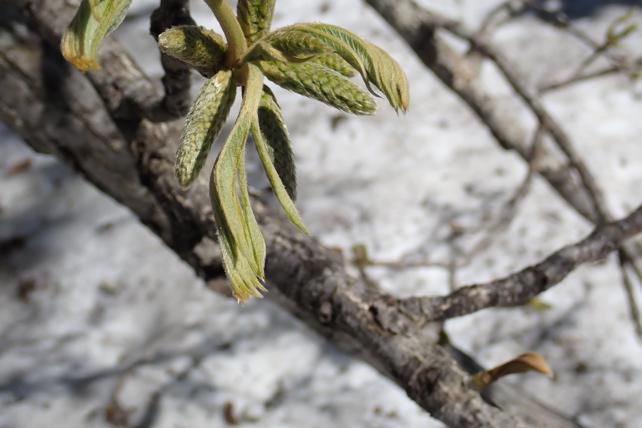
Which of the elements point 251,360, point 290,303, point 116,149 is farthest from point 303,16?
point 290,303

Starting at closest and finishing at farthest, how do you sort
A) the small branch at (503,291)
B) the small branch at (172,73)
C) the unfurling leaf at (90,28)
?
1. the unfurling leaf at (90,28)
2. the small branch at (172,73)
3. the small branch at (503,291)

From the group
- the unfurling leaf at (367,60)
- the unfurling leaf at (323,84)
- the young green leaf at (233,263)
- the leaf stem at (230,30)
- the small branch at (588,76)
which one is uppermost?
the small branch at (588,76)

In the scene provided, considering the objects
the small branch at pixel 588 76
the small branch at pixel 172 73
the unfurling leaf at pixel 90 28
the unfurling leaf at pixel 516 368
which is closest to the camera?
the unfurling leaf at pixel 90 28

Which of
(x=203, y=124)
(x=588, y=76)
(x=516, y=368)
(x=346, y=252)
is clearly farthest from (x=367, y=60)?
(x=346, y=252)

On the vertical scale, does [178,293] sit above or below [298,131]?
below

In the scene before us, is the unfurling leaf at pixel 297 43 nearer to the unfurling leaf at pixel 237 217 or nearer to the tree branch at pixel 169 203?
the unfurling leaf at pixel 237 217

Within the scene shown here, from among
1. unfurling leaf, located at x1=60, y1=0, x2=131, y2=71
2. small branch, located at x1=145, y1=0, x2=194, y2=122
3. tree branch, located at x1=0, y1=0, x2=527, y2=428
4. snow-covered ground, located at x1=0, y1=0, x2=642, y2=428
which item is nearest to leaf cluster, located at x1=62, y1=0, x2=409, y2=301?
unfurling leaf, located at x1=60, y1=0, x2=131, y2=71

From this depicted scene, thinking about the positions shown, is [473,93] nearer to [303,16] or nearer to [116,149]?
[116,149]

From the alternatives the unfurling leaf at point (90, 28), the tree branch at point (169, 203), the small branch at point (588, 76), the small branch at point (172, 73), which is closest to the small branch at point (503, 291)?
the tree branch at point (169, 203)
